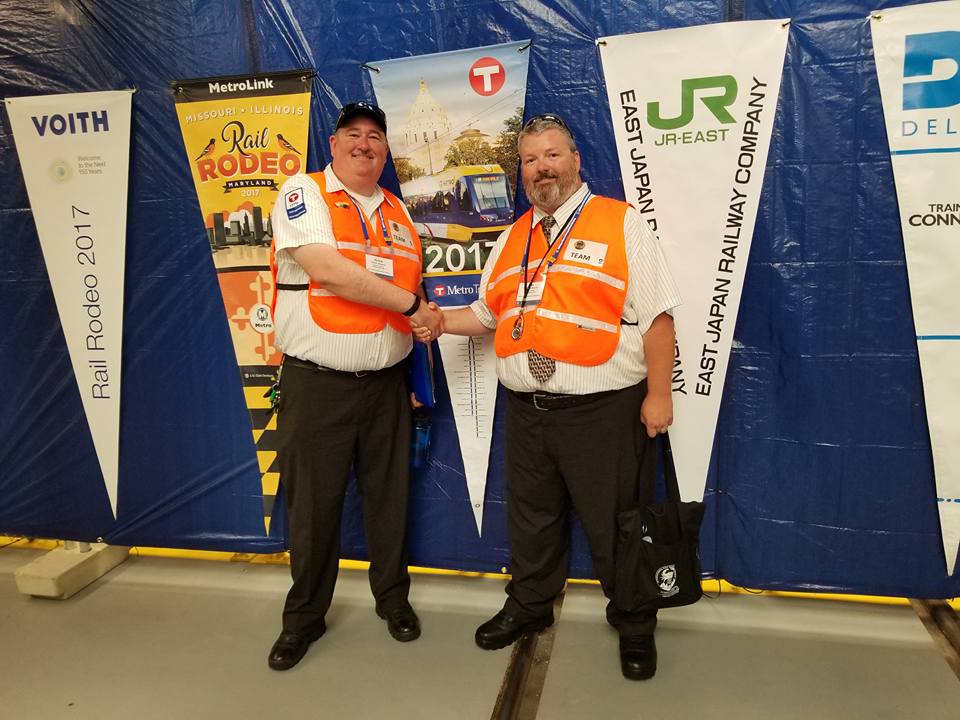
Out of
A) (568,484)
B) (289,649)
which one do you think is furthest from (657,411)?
(289,649)

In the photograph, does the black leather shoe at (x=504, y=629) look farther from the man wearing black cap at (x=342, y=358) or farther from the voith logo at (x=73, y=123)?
the voith logo at (x=73, y=123)

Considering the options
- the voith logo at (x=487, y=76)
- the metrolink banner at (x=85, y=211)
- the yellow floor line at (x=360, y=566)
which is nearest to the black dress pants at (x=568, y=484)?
the yellow floor line at (x=360, y=566)

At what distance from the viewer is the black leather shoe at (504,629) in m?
1.95

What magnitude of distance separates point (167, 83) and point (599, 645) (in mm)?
2486

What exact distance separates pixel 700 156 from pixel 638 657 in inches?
61.6

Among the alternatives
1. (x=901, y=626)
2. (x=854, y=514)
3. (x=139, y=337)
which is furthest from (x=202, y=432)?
(x=901, y=626)

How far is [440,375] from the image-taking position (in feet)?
7.25

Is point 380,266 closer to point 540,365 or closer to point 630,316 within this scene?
point 540,365

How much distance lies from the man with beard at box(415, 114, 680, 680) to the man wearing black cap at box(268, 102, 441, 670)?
0.33 meters

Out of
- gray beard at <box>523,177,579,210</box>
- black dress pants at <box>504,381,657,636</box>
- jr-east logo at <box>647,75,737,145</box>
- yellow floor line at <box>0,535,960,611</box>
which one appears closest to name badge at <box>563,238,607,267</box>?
gray beard at <box>523,177,579,210</box>

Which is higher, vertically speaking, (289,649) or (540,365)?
(540,365)

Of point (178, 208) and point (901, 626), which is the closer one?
point (901, 626)

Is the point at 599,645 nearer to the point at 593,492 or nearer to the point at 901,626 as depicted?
the point at 593,492

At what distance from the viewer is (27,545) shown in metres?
2.75
